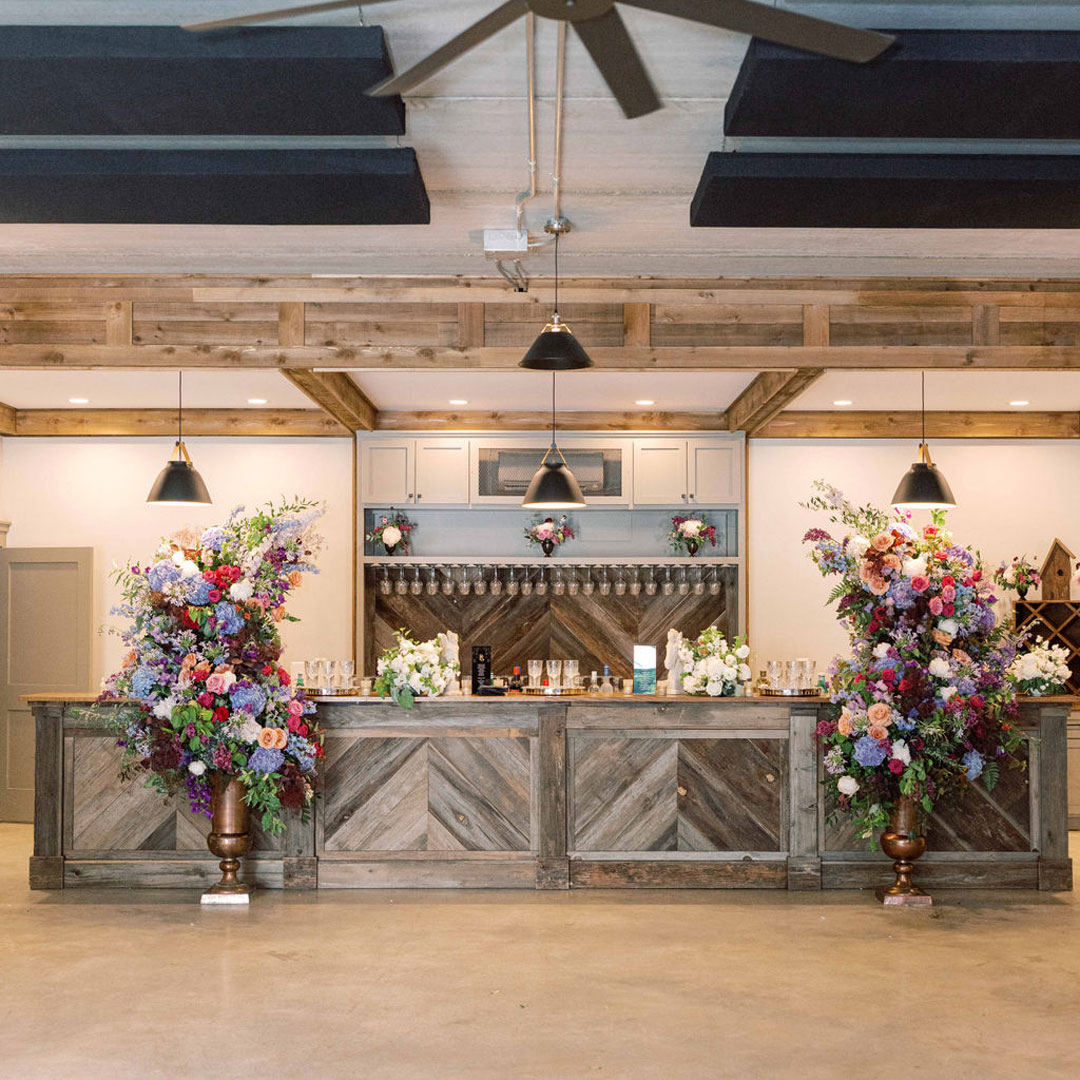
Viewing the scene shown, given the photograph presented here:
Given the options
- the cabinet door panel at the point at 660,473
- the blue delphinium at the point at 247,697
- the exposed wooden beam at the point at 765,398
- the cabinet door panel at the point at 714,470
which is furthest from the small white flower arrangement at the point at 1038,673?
the blue delphinium at the point at 247,697

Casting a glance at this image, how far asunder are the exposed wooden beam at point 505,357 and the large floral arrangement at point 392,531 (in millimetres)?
2896

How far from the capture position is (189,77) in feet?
11.1

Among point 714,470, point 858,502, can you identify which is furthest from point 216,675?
point 858,502

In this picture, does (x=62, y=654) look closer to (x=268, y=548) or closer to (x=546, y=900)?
(x=268, y=548)

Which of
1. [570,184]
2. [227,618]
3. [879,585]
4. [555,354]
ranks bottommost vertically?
[227,618]

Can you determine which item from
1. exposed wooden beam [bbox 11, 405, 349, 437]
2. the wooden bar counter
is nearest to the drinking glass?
the wooden bar counter

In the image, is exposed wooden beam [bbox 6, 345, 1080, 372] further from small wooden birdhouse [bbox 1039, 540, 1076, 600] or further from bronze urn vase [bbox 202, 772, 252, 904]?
small wooden birdhouse [bbox 1039, 540, 1076, 600]

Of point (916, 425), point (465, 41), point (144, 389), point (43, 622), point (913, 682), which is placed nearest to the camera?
point (465, 41)

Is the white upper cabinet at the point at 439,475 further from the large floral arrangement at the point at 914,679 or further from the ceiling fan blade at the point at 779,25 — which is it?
→ the ceiling fan blade at the point at 779,25

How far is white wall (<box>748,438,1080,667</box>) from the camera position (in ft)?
30.0

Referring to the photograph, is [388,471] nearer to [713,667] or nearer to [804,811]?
[713,667]

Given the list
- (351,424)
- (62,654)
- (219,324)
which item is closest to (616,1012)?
(219,324)

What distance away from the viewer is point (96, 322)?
19.6 feet

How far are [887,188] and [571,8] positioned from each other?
2.00 m
